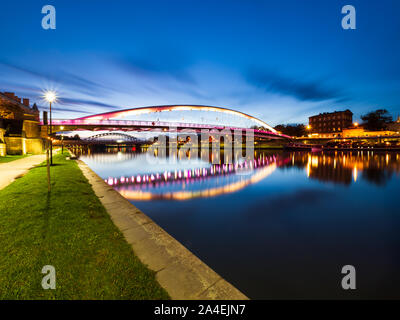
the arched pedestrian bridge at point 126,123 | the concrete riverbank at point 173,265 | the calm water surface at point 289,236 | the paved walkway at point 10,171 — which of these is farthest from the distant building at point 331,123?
the concrete riverbank at point 173,265

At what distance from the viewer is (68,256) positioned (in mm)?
3277

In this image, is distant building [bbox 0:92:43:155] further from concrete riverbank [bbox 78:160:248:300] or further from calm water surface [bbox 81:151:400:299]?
concrete riverbank [bbox 78:160:248:300]

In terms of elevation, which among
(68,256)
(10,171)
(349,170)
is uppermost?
(10,171)

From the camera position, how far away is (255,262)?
4168 mm

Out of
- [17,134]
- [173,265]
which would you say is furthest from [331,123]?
[17,134]

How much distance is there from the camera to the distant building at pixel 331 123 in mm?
110312

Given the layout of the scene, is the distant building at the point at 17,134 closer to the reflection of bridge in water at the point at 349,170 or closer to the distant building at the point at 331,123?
the reflection of bridge in water at the point at 349,170

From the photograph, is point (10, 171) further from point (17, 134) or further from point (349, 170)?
point (349, 170)

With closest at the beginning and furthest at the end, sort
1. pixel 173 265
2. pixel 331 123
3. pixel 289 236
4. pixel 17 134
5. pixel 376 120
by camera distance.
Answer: pixel 173 265 < pixel 289 236 < pixel 17 134 < pixel 376 120 < pixel 331 123

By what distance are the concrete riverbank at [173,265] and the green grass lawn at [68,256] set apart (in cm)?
18

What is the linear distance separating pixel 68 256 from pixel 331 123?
474 ft

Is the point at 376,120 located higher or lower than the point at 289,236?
higher
